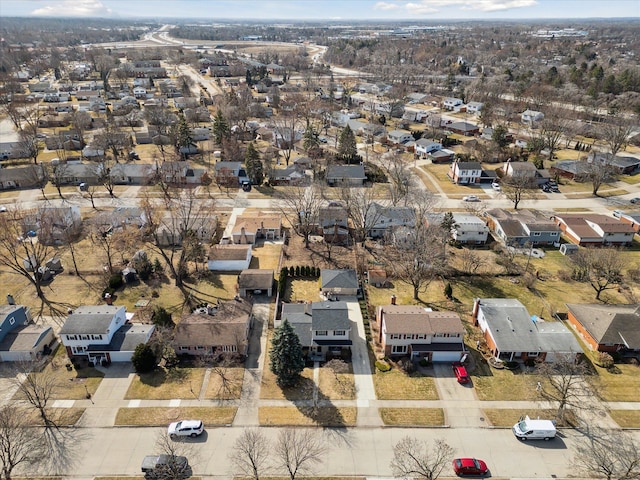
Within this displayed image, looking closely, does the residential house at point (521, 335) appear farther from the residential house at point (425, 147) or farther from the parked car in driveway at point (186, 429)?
the residential house at point (425, 147)

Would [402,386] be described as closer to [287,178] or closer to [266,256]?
[266,256]

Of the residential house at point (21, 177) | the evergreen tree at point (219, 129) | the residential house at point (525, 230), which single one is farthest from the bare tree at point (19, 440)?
the evergreen tree at point (219, 129)

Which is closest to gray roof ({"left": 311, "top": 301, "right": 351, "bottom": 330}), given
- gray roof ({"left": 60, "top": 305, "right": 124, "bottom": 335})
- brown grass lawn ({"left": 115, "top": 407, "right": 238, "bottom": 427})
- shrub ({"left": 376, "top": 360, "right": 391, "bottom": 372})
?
shrub ({"left": 376, "top": 360, "right": 391, "bottom": 372})

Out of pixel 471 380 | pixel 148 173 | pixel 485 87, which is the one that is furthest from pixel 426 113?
pixel 471 380

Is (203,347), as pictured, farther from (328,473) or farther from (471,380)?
(471,380)

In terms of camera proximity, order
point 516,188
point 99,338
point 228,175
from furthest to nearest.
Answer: point 228,175
point 516,188
point 99,338

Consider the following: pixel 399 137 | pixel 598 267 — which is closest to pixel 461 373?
pixel 598 267
